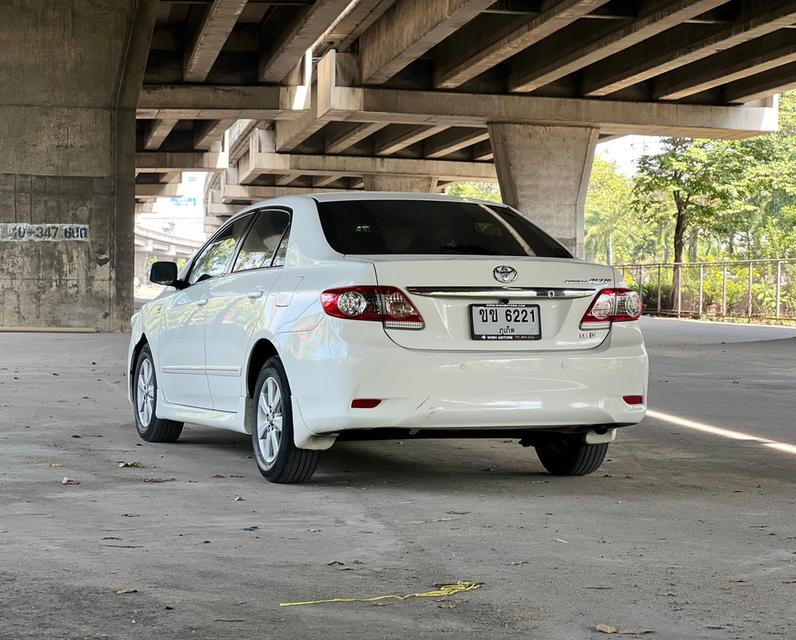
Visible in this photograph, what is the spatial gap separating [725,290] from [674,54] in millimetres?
13366

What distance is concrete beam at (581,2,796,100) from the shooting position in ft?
84.4

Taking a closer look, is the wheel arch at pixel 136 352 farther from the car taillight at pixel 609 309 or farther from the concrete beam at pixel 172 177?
the concrete beam at pixel 172 177

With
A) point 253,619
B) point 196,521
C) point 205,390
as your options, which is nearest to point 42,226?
point 205,390

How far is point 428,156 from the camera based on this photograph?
52438 mm

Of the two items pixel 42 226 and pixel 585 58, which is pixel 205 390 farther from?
pixel 585 58

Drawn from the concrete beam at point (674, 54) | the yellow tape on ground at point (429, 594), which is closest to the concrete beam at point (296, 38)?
the concrete beam at point (674, 54)

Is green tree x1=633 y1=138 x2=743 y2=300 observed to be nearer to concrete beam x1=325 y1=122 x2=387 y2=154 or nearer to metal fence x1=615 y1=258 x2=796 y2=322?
metal fence x1=615 y1=258 x2=796 y2=322

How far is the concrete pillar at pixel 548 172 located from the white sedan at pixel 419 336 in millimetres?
28718

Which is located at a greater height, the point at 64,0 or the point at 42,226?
the point at 64,0

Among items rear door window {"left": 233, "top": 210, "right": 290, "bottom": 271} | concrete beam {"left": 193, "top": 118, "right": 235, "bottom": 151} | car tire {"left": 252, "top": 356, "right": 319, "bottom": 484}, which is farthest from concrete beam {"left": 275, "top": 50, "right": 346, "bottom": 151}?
car tire {"left": 252, "top": 356, "right": 319, "bottom": 484}

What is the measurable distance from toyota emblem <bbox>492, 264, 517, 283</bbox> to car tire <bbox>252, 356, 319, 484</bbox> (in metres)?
1.19

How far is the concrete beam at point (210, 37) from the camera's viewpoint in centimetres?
2647

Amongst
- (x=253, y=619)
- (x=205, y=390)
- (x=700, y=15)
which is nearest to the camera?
(x=253, y=619)

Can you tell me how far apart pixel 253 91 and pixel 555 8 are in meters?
11.9
